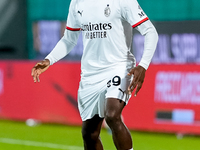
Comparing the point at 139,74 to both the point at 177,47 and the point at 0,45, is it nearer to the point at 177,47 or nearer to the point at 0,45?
the point at 177,47

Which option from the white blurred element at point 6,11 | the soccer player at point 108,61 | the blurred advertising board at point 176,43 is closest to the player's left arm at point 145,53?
the soccer player at point 108,61

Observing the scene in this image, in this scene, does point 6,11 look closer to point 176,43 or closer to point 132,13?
point 176,43

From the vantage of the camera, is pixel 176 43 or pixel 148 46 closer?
pixel 148 46

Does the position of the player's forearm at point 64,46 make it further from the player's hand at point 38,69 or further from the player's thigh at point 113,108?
the player's thigh at point 113,108

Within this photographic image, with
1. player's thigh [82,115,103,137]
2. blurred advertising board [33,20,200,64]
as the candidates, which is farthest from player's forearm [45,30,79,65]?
blurred advertising board [33,20,200,64]

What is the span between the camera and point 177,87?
7.99 metres

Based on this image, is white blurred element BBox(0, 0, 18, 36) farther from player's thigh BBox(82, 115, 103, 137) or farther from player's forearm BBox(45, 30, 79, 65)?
player's thigh BBox(82, 115, 103, 137)

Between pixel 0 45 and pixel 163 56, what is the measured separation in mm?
5641

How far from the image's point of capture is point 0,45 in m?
14.8

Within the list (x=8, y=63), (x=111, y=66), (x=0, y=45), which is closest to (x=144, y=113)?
(x=8, y=63)

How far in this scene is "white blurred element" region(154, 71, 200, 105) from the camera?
7.84m

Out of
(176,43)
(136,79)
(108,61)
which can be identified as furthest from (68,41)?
(176,43)

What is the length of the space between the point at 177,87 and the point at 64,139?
1947 millimetres

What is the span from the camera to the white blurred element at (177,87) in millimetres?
7844
